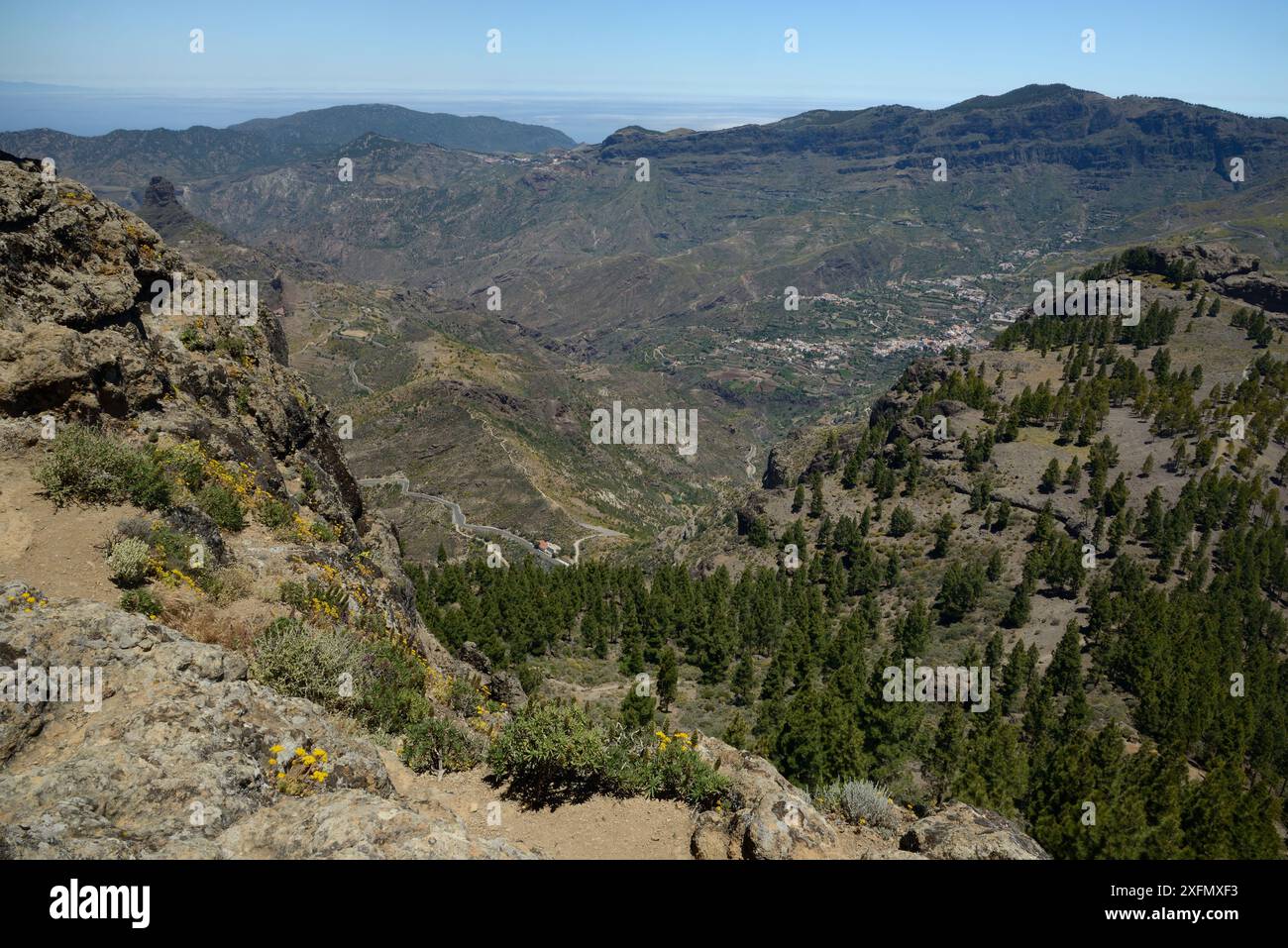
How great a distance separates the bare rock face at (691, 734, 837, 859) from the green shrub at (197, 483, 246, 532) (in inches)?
604

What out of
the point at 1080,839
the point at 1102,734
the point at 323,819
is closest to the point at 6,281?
the point at 323,819

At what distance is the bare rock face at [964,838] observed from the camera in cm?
1319

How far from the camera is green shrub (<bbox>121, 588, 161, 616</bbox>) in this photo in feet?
45.3

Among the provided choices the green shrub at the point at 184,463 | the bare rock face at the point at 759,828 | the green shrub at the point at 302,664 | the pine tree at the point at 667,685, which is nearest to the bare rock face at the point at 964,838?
the bare rock face at the point at 759,828

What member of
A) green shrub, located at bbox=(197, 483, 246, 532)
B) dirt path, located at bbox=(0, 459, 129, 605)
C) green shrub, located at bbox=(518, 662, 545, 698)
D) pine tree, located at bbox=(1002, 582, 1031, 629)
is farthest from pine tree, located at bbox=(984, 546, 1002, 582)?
dirt path, located at bbox=(0, 459, 129, 605)

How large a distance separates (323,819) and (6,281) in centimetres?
1912

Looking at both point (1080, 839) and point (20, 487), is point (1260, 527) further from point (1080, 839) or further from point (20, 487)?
point (20, 487)

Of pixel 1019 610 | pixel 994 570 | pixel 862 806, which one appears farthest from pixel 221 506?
pixel 994 570

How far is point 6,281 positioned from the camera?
769 inches

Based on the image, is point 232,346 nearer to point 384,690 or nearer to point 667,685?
point 384,690

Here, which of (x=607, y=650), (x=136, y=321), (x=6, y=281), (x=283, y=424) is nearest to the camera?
(x=6, y=281)

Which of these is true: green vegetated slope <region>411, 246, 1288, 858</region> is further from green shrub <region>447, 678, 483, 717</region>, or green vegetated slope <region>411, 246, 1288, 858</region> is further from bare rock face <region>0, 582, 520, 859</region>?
bare rock face <region>0, 582, 520, 859</region>

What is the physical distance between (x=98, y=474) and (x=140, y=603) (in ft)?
15.2
